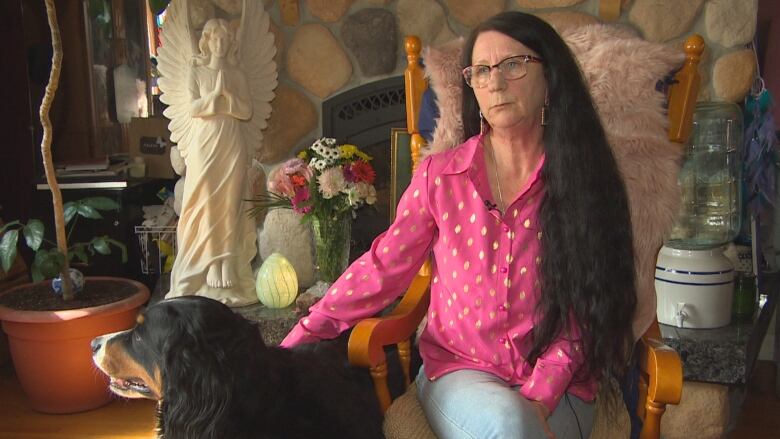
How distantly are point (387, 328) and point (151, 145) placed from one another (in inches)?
92.2

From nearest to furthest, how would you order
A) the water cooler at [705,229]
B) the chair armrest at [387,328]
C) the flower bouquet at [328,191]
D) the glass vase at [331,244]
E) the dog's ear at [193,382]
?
the dog's ear at [193,382] → the chair armrest at [387,328] → the water cooler at [705,229] → the flower bouquet at [328,191] → the glass vase at [331,244]

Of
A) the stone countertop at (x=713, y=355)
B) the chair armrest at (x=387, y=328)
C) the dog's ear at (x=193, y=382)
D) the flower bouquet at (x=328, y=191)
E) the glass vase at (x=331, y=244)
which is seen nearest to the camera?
the dog's ear at (x=193, y=382)


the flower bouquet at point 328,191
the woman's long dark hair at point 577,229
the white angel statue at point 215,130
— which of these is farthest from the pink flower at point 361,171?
the woman's long dark hair at point 577,229

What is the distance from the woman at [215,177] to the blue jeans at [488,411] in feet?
3.94

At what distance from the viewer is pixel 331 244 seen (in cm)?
233

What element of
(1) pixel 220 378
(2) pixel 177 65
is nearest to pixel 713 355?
(1) pixel 220 378

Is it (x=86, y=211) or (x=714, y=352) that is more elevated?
(x=86, y=211)

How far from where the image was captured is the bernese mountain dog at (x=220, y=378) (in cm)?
110

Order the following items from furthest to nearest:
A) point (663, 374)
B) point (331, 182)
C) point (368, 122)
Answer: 1. point (368, 122)
2. point (331, 182)
3. point (663, 374)

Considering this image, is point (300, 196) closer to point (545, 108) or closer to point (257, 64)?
point (257, 64)

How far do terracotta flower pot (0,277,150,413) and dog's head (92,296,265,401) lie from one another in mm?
1158

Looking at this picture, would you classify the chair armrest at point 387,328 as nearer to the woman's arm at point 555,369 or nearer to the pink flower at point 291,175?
the woman's arm at point 555,369

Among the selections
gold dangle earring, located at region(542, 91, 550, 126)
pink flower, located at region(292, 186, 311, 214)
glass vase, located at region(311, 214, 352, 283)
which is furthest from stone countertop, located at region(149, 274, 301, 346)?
gold dangle earring, located at region(542, 91, 550, 126)

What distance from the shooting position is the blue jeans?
114 centimetres
